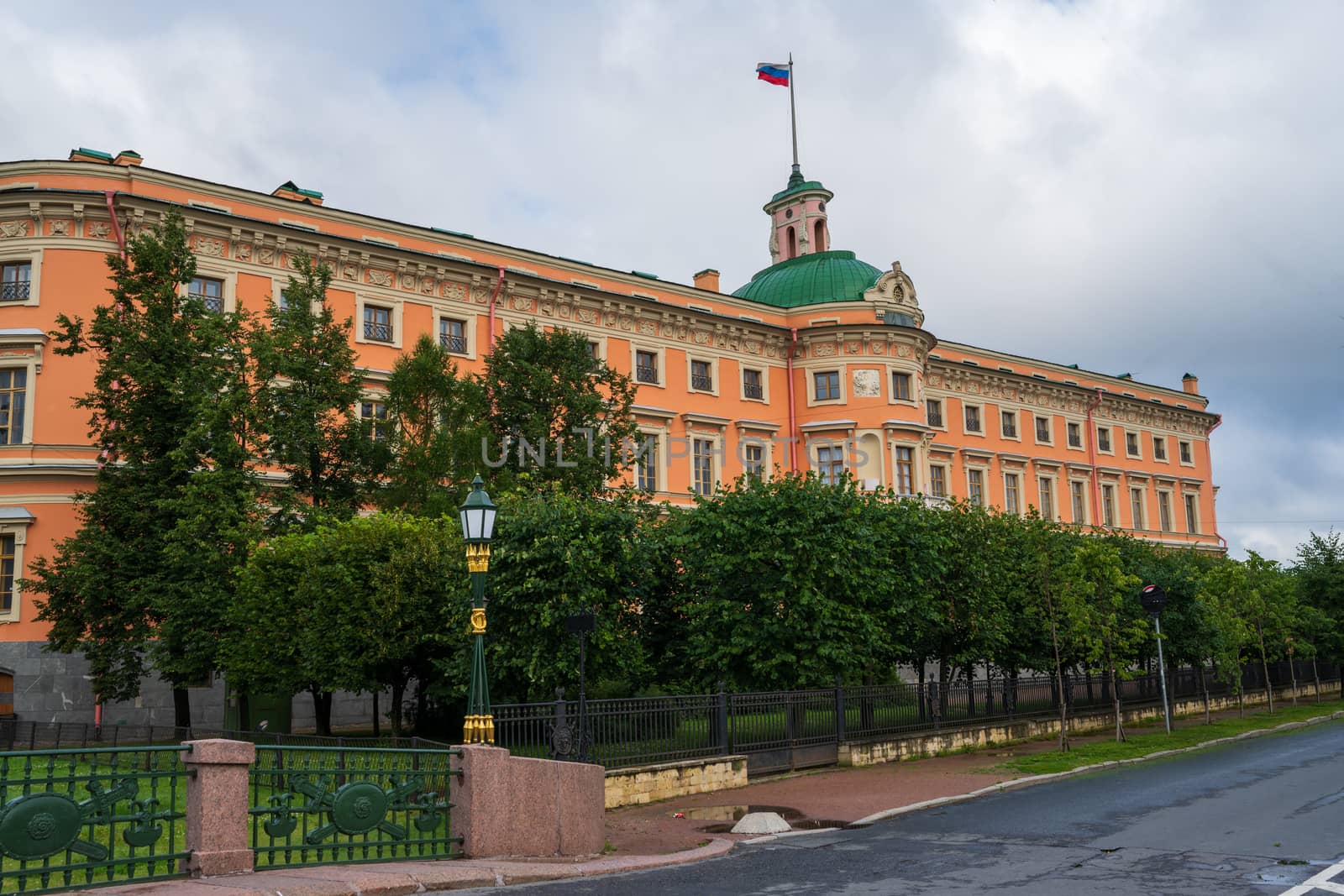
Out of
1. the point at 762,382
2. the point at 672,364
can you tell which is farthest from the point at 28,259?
the point at 762,382

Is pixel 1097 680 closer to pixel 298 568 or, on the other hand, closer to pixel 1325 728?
pixel 1325 728

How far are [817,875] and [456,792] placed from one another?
384 centimetres

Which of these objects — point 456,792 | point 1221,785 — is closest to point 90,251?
point 456,792

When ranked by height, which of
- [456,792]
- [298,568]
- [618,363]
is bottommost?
[456,792]

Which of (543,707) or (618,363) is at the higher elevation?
(618,363)

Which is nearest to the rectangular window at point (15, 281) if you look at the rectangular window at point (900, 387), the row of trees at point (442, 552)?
the row of trees at point (442, 552)

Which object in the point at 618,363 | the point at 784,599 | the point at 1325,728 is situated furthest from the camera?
the point at 618,363

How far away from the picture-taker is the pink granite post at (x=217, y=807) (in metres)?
9.09

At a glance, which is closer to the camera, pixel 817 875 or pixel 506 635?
pixel 817 875

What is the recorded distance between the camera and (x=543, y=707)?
A: 1578 centimetres

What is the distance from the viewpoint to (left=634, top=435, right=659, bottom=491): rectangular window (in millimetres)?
40062

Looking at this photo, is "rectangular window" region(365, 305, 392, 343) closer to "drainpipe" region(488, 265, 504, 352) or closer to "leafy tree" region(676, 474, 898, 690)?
"drainpipe" region(488, 265, 504, 352)

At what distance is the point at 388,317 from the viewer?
35.2 m

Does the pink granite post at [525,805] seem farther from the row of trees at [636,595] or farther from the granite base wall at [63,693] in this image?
the granite base wall at [63,693]
